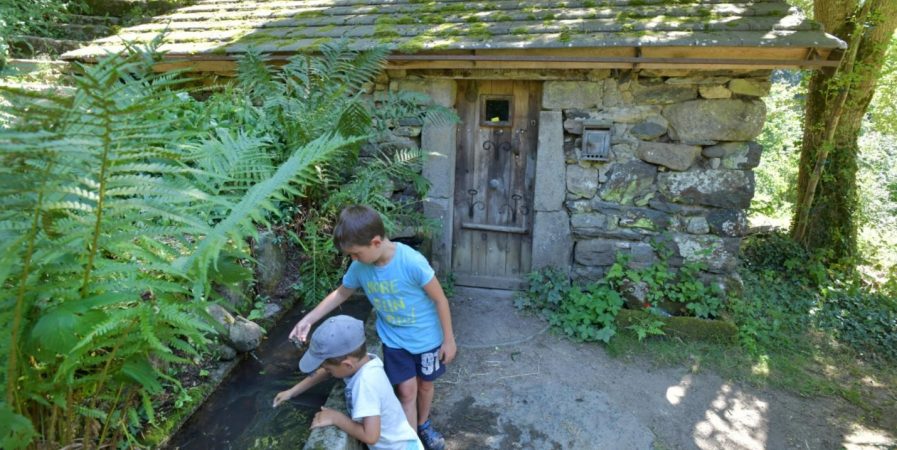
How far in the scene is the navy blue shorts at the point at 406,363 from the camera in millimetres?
2418

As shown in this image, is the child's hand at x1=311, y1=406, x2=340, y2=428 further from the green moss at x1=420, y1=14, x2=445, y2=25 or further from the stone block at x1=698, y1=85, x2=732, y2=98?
the stone block at x1=698, y1=85, x2=732, y2=98

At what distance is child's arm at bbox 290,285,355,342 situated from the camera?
2.21 metres

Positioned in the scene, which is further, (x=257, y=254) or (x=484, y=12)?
(x=484, y=12)

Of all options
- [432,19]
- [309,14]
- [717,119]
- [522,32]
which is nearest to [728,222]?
[717,119]

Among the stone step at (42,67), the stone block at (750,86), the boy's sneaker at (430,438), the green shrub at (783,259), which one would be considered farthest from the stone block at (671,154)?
the stone step at (42,67)

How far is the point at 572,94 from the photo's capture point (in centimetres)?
414

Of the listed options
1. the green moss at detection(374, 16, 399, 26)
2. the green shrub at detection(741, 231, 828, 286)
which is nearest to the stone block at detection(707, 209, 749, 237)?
the green shrub at detection(741, 231, 828, 286)

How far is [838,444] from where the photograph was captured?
2.94 metres

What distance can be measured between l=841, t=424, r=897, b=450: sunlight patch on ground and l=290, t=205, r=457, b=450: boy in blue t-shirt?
2.41 metres

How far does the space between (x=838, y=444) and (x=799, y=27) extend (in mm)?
2651

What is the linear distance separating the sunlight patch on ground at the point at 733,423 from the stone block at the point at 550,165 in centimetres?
183

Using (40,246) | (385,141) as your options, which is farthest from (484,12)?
(40,246)

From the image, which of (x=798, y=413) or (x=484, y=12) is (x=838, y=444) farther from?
(x=484, y=12)

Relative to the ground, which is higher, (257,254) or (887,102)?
(887,102)
